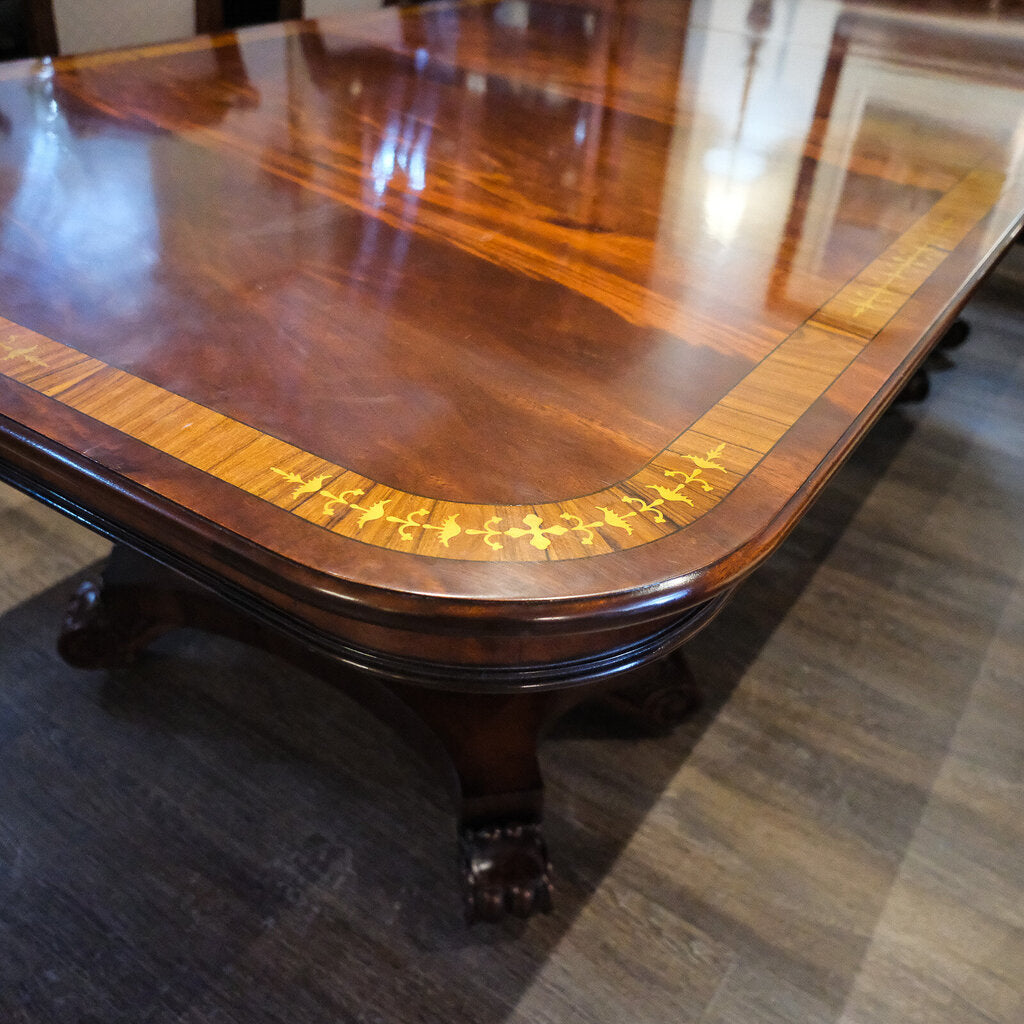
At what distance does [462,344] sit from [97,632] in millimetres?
504

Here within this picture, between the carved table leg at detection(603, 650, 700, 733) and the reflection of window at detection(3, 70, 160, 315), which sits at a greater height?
the reflection of window at detection(3, 70, 160, 315)

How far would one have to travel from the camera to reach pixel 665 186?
2.72ft

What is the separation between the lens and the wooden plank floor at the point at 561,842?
0.68 metres

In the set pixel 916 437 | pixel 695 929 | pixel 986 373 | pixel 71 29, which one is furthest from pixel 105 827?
pixel 986 373

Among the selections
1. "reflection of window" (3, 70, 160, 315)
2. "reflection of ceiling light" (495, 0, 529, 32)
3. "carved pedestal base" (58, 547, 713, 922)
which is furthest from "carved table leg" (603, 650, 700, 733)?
"reflection of ceiling light" (495, 0, 529, 32)

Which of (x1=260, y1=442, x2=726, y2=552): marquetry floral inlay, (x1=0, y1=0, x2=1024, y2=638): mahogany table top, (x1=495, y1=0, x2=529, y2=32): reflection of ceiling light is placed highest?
(x1=495, y1=0, x2=529, y2=32): reflection of ceiling light

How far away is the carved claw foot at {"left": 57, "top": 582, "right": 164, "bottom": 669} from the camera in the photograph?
34.0 inches

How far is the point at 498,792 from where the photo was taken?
2.32 ft

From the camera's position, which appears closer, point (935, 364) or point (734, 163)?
point (734, 163)

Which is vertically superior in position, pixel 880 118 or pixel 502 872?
pixel 880 118

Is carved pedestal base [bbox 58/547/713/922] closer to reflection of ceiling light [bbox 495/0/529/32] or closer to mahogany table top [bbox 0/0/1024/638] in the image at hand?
mahogany table top [bbox 0/0/1024/638]

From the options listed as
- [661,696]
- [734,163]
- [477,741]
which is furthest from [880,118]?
[477,741]

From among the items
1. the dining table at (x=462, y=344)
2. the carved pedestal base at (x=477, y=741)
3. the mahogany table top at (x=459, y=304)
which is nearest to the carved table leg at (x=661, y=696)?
the dining table at (x=462, y=344)

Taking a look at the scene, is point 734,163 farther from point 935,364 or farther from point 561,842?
point 935,364
